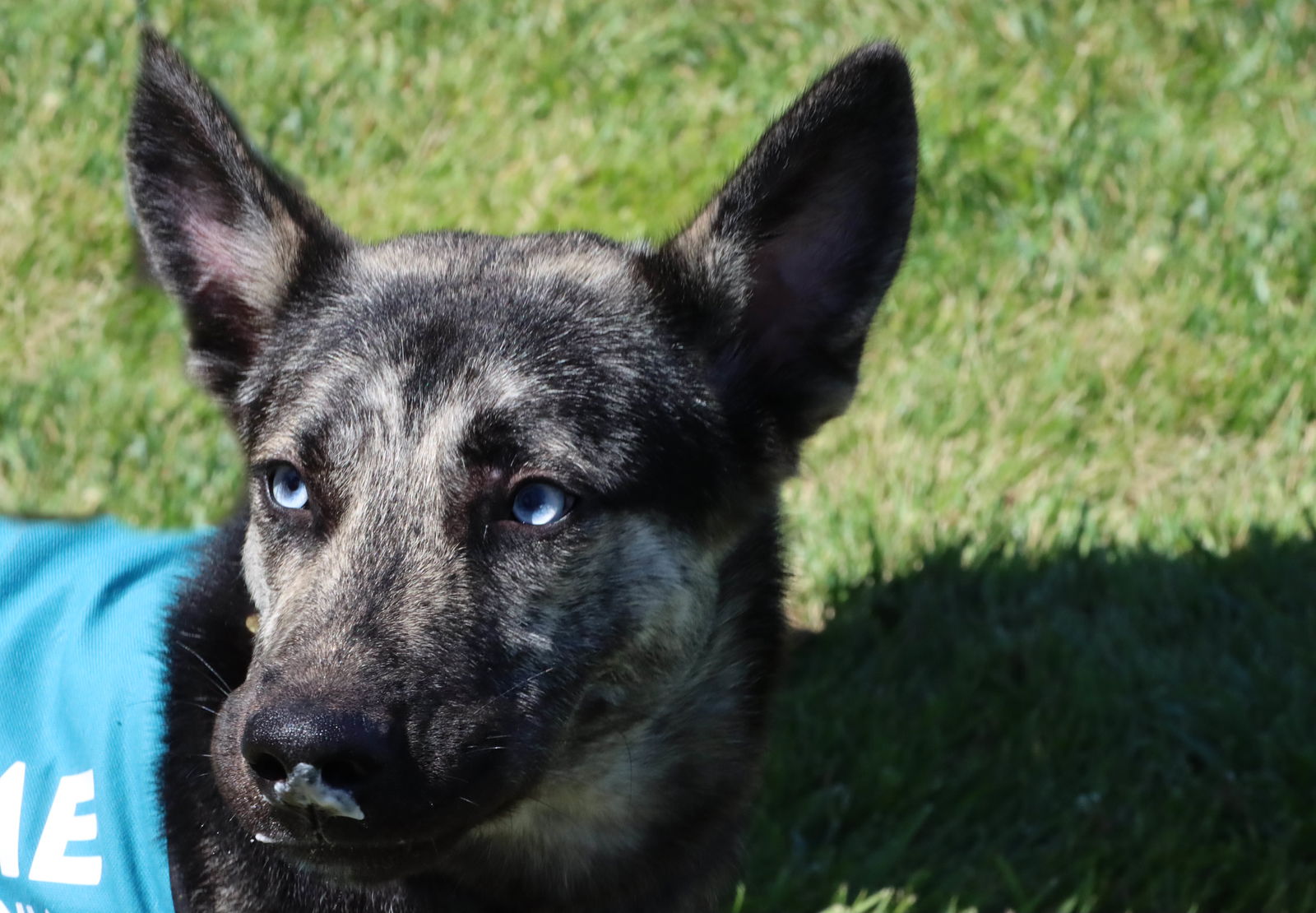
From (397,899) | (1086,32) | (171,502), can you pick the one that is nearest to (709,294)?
(397,899)

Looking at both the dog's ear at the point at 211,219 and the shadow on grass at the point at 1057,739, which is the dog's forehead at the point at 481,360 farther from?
the shadow on grass at the point at 1057,739

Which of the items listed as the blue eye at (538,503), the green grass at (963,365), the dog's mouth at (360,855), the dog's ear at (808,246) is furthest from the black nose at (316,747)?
the green grass at (963,365)

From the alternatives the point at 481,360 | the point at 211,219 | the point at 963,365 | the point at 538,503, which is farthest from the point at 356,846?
the point at 963,365

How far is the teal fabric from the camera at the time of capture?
10.4 feet

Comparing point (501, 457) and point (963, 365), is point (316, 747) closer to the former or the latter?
point (501, 457)

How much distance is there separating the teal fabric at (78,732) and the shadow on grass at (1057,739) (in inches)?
68.9

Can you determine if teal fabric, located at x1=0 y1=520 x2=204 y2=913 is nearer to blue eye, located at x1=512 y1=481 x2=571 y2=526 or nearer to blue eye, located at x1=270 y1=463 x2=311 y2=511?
blue eye, located at x1=270 y1=463 x2=311 y2=511

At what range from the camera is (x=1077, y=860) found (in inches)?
168

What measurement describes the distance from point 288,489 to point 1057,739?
8.76 ft

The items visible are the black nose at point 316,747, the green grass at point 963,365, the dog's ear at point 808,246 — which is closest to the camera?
the black nose at point 316,747

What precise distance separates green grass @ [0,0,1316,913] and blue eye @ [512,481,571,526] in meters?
1.61

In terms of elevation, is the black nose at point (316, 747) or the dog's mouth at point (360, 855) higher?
the black nose at point (316, 747)

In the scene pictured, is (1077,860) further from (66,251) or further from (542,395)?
(66,251)

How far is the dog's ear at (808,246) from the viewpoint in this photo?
3.08 metres
